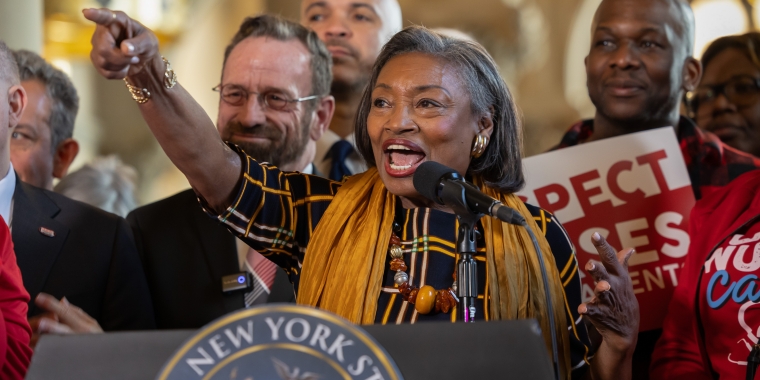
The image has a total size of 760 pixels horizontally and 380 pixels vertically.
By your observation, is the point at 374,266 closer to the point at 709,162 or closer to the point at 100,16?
the point at 100,16

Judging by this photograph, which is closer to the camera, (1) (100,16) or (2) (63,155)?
(1) (100,16)

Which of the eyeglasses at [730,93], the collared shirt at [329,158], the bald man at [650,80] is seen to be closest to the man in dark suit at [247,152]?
the collared shirt at [329,158]

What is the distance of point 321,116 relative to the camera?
3.40 m

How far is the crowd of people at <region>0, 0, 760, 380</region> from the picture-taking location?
2.09 metres

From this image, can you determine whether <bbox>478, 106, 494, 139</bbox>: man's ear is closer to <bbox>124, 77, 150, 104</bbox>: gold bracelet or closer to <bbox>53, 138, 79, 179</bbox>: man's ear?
<bbox>124, 77, 150, 104</bbox>: gold bracelet

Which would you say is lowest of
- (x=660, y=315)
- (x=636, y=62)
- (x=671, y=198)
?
(x=660, y=315)

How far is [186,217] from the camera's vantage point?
3.01 m

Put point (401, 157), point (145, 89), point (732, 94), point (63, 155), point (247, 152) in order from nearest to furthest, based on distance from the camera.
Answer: point (145, 89) < point (401, 157) < point (247, 152) < point (63, 155) < point (732, 94)

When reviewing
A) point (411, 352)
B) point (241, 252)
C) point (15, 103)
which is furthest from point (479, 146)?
point (15, 103)

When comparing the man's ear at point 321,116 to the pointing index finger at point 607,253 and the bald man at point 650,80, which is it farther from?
the pointing index finger at point 607,253

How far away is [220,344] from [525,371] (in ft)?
1.45

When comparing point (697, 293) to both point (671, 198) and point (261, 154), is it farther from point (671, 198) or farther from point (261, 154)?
point (261, 154)

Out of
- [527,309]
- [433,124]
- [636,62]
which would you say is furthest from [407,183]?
[636,62]

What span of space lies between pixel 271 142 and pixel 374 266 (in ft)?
3.66
